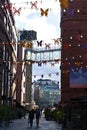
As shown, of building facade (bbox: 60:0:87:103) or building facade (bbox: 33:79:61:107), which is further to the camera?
building facade (bbox: 33:79:61:107)

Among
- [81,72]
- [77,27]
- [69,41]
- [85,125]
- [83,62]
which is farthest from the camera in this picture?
[77,27]

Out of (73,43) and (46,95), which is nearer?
(73,43)

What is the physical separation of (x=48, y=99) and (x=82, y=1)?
111 metres

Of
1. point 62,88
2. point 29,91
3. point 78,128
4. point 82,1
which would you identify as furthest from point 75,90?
point 29,91

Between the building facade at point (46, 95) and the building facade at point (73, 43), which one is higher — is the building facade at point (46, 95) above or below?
below

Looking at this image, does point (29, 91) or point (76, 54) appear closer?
point (76, 54)

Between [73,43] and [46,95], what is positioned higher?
[73,43]

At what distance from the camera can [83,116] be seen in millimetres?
27969

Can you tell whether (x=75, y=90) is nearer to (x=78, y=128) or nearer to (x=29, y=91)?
(x=78, y=128)

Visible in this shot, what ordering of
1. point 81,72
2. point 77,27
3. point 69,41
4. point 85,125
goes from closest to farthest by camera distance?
point 85,125
point 81,72
point 69,41
point 77,27

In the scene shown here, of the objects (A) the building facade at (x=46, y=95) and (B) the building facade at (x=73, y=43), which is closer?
(B) the building facade at (x=73, y=43)

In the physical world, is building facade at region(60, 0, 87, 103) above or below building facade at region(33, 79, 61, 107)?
above

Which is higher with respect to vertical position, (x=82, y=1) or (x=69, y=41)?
(x=82, y=1)

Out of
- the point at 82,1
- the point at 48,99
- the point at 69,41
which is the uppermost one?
the point at 82,1
